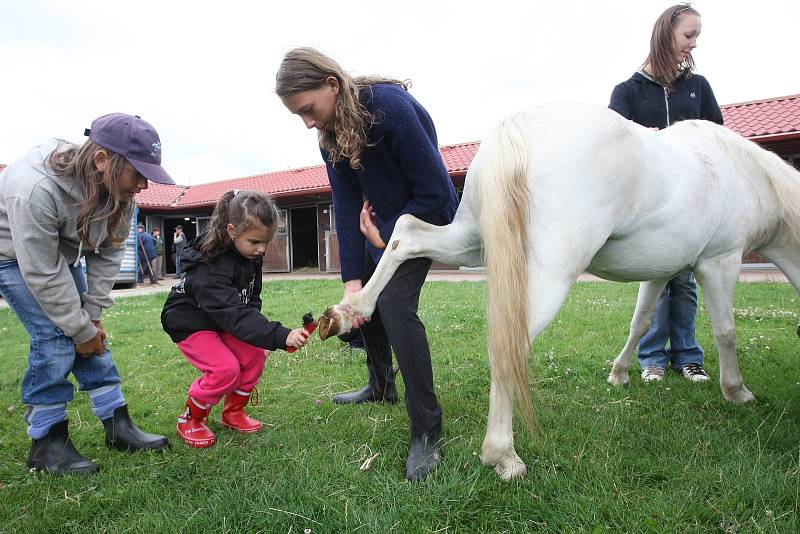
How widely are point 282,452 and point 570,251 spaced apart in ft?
5.00

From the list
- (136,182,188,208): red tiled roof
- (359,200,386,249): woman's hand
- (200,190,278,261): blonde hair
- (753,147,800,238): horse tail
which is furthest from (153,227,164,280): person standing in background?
(753,147,800,238): horse tail

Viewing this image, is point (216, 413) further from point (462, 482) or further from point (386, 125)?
point (386, 125)

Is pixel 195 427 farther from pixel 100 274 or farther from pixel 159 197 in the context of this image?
pixel 159 197

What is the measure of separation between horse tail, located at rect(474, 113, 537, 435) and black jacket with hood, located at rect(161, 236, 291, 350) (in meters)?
1.03

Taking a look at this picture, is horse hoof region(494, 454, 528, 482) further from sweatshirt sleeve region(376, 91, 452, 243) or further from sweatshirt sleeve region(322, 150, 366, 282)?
sweatshirt sleeve region(322, 150, 366, 282)

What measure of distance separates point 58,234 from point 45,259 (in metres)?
0.14

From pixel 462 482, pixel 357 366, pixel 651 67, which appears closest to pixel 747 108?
pixel 651 67

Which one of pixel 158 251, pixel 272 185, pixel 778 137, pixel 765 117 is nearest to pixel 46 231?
pixel 778 137

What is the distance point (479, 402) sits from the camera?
3.02 m

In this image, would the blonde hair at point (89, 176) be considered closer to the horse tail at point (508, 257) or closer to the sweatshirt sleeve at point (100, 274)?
the sweatshirt sleeve at point (100, 274)

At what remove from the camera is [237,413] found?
2.84 meters

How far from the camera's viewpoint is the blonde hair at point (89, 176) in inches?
89.2

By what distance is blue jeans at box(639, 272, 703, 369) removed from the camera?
3.56m

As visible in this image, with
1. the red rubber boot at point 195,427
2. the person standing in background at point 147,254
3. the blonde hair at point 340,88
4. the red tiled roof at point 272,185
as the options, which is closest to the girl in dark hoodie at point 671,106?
the blonde hair at point 340,88
